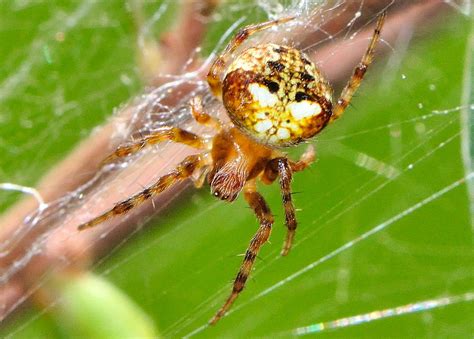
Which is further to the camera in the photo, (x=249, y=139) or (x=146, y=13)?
(x=146, y=13)

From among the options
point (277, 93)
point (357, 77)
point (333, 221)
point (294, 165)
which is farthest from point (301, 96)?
point (333, 221)

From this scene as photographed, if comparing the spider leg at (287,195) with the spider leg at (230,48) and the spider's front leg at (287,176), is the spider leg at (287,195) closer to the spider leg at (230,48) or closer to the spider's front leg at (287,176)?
the spider's front leg at (287,176)

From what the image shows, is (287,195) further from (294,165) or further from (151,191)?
(151,191)

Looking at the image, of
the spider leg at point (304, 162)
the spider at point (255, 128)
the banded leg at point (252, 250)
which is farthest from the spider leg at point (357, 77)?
the banded leg at point (252, 250)

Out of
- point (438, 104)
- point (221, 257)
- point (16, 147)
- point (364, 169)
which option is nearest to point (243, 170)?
point (221, 257)

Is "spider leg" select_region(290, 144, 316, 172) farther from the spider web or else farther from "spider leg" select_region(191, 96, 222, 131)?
"spider leg" select_region(191, 96, 222, 131)

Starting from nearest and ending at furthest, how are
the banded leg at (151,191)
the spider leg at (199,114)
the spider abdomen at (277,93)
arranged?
1. the spider abdomen at (277,93)
2. the banded leg at (151,191)
3. the spider leg at (199,114)

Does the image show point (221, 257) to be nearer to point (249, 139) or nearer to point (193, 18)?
point (249, 139)
